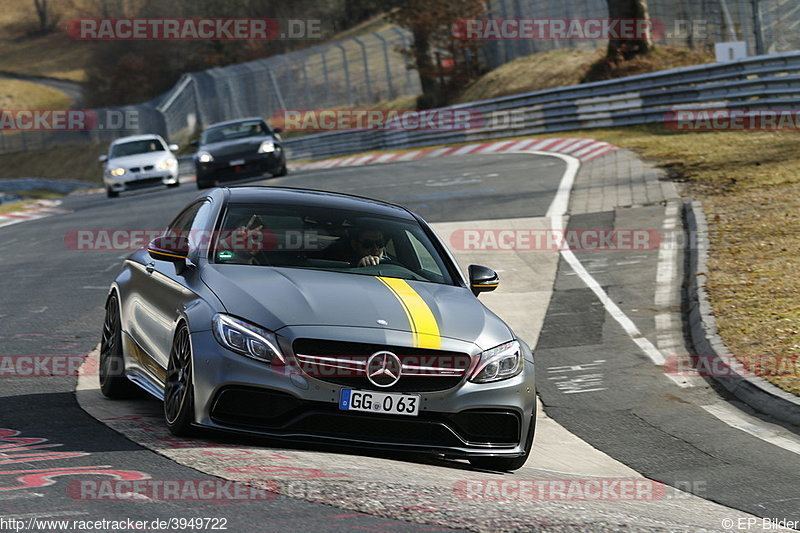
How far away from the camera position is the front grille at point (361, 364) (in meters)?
6.37

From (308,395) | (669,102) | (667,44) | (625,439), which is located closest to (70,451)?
(308,395)

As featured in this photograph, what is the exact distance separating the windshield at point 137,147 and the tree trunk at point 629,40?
1425 centimetres

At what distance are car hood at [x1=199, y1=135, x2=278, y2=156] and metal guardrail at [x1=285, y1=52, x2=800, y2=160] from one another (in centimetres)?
899

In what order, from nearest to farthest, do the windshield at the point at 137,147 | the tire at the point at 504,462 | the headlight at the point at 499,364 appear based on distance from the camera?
the headlight at the point at 499,364, the tire at the point at 504,462, the windshield at the point at 137,147

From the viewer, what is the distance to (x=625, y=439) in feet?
27.4

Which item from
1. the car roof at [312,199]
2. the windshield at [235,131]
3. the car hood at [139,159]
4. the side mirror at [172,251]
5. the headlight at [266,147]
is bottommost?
the car hood at [139,159]

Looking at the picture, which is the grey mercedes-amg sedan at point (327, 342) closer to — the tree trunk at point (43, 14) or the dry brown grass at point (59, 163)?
the dry brown grass at point (59, 163)

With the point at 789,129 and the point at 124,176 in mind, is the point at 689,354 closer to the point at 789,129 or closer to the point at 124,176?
the point at 789,129

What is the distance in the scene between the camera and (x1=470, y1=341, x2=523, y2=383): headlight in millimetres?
6680

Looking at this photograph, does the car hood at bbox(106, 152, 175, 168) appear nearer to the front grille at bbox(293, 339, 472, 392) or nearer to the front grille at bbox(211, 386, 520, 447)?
the front grille at bbox(211, 386, 520, 447)

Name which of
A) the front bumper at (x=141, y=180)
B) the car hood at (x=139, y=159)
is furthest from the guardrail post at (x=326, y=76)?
the front bumper at (x=141, y=180)

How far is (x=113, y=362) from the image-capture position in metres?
8.44

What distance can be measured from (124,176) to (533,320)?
70.3ft

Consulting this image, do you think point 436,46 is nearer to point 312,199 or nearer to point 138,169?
point 138,169
